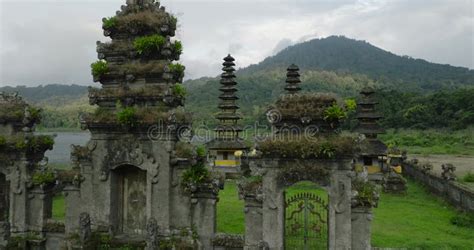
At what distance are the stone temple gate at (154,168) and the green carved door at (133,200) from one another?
33 mm

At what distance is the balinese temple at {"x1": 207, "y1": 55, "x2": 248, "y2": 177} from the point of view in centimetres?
3550

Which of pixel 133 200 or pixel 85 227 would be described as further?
pixel 133 200

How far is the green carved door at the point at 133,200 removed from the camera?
14000 millimetres

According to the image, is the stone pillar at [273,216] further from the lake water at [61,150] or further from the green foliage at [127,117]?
the lake water at [61,150]

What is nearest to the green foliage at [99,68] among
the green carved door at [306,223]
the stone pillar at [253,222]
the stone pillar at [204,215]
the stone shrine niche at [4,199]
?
the stone pillar at [204,215]

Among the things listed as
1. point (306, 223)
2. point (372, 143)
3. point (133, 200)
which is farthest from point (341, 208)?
point (372, 143)

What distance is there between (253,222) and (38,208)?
25.7ft

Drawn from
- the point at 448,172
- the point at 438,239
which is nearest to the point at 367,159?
the point at 448,172

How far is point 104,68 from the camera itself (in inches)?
550

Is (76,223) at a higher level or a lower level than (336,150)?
lower

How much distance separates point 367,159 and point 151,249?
73.5 feet

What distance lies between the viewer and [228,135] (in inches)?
1437

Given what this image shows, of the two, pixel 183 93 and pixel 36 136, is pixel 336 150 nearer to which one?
pixel 183 93

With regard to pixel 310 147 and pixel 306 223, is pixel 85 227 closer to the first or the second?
pixel 306 223
